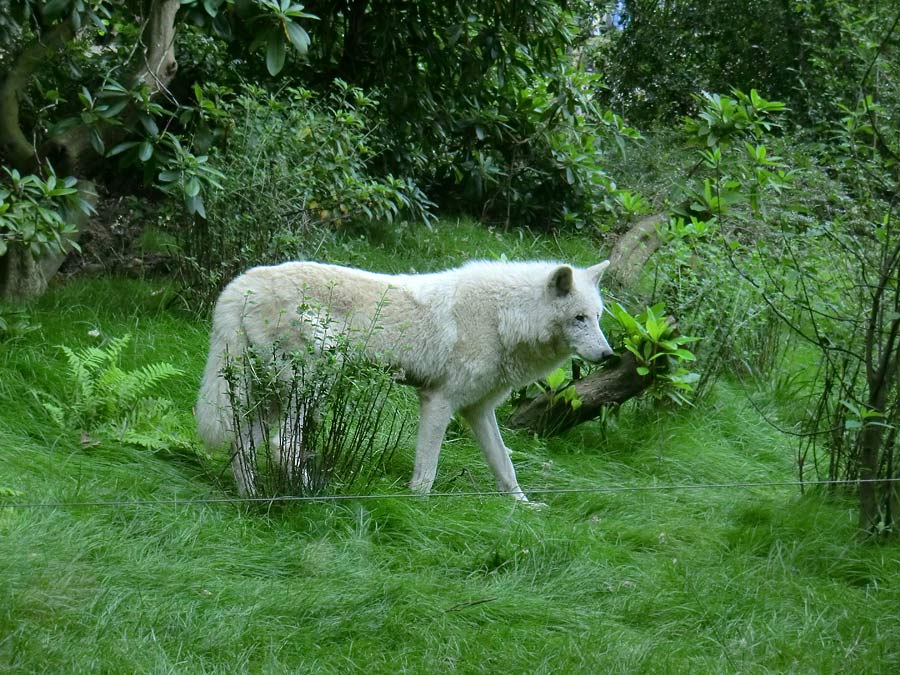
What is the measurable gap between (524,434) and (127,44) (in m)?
6.15

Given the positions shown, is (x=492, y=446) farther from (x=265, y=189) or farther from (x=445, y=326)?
(x=265, y=189)

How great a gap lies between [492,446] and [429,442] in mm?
494

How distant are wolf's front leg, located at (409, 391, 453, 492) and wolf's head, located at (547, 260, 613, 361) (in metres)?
0.92

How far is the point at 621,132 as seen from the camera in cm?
1246

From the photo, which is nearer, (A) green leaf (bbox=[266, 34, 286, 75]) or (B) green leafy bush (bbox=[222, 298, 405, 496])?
(B) green leafy bush (bbox=[222, 298, 405, 496])

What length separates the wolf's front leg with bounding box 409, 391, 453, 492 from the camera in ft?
19.9

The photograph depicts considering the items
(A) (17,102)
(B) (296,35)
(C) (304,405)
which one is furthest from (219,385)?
(A) (17,102)

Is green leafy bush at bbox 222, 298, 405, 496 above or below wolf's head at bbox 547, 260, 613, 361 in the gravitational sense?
below

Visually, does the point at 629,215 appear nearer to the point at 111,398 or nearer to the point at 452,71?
the point at 452,71

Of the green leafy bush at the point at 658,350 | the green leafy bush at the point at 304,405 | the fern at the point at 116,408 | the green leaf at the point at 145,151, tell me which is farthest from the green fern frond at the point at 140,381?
the green leafy bush at the point at 658,350

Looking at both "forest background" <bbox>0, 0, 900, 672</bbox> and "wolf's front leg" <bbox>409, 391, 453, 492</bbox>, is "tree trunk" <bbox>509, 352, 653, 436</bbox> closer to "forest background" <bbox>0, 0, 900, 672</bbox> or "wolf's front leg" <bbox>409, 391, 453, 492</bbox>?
"forest background" <bbox>0, 0, 900, 672</bbox>

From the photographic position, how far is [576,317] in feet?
20.8

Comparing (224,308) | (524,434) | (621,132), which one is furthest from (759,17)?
(224,308)

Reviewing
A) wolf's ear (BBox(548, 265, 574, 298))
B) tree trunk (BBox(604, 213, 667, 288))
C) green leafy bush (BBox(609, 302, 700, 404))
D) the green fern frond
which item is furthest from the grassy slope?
tree trunk (BBox(604, 213, 667, 288))
